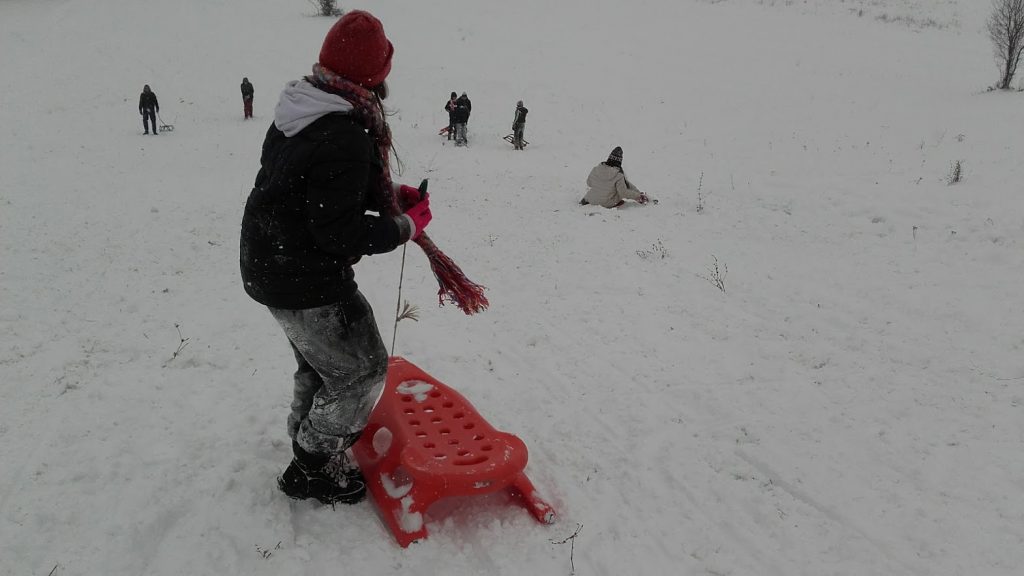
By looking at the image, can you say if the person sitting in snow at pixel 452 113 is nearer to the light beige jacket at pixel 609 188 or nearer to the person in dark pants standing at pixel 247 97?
the person in dark pants standing at pixel 247 97

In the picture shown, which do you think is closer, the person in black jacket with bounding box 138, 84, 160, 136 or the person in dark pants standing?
the person in black jacket with bounding box 138, 84, 160, 136

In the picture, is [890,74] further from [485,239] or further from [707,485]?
[707,485]

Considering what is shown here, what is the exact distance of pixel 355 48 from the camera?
2.63 m

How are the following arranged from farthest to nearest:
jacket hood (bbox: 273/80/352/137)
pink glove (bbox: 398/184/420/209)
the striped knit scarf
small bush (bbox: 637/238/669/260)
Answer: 1. small bush (bbox: 637/238/669/260)
2. pink glove (bbox: 398/184/420/209)
3. the striped knit scarf
4. jacket hood (bbox: 273/80/352/137)

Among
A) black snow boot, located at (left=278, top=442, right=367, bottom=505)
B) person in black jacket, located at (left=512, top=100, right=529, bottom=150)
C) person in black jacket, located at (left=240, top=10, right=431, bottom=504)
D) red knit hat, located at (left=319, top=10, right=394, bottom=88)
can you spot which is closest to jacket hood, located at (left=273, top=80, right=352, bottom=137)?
person in black jacket, located at (left=240, top=10, right=431, bottom=504)

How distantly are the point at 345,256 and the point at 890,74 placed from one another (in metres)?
21.0

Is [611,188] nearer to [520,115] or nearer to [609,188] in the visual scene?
[609,188]

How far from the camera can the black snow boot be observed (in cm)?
335

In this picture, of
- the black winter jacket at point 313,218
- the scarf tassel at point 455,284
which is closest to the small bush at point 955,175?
the scarf tassel at point 455,284

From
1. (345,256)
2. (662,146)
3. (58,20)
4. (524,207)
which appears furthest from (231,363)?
(58,20)

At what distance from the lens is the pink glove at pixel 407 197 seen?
311 cm

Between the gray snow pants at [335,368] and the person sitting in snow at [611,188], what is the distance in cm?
790

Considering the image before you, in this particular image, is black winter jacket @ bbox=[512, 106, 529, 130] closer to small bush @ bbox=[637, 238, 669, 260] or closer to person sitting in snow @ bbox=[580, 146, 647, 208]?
person sitting in snow @ bbox=[580, 146, 647, 208]

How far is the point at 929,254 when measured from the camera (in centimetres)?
707
